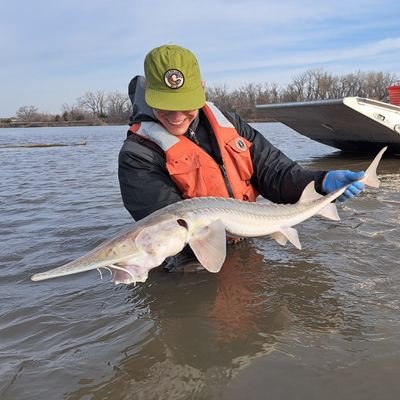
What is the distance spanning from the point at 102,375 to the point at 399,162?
1064cm

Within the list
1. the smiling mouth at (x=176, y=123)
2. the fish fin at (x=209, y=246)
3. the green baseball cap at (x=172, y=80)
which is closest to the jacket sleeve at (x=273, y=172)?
the smiling mouth at (x=176, y=123)

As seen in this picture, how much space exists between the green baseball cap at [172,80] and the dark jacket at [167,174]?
464 millimetres

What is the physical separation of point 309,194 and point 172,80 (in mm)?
1232

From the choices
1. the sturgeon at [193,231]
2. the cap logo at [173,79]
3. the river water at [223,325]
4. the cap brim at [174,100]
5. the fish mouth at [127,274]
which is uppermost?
the cap logo at [173,79]

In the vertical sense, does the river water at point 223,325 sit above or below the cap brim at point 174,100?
below

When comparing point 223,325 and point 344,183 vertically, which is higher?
point 344,183

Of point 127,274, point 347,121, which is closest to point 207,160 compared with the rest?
point 127,274

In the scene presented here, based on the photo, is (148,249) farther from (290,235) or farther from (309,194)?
(309,194)

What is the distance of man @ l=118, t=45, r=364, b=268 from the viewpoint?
3.32m

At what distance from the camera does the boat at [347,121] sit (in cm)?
1016

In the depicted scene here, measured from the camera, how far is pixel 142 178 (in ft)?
12.1

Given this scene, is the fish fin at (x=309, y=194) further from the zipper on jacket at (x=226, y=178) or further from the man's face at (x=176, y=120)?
the man's face at (x=176, y=120)

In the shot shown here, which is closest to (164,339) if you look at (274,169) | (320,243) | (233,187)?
(233,187)

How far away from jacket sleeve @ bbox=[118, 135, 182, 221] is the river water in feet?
2.10
